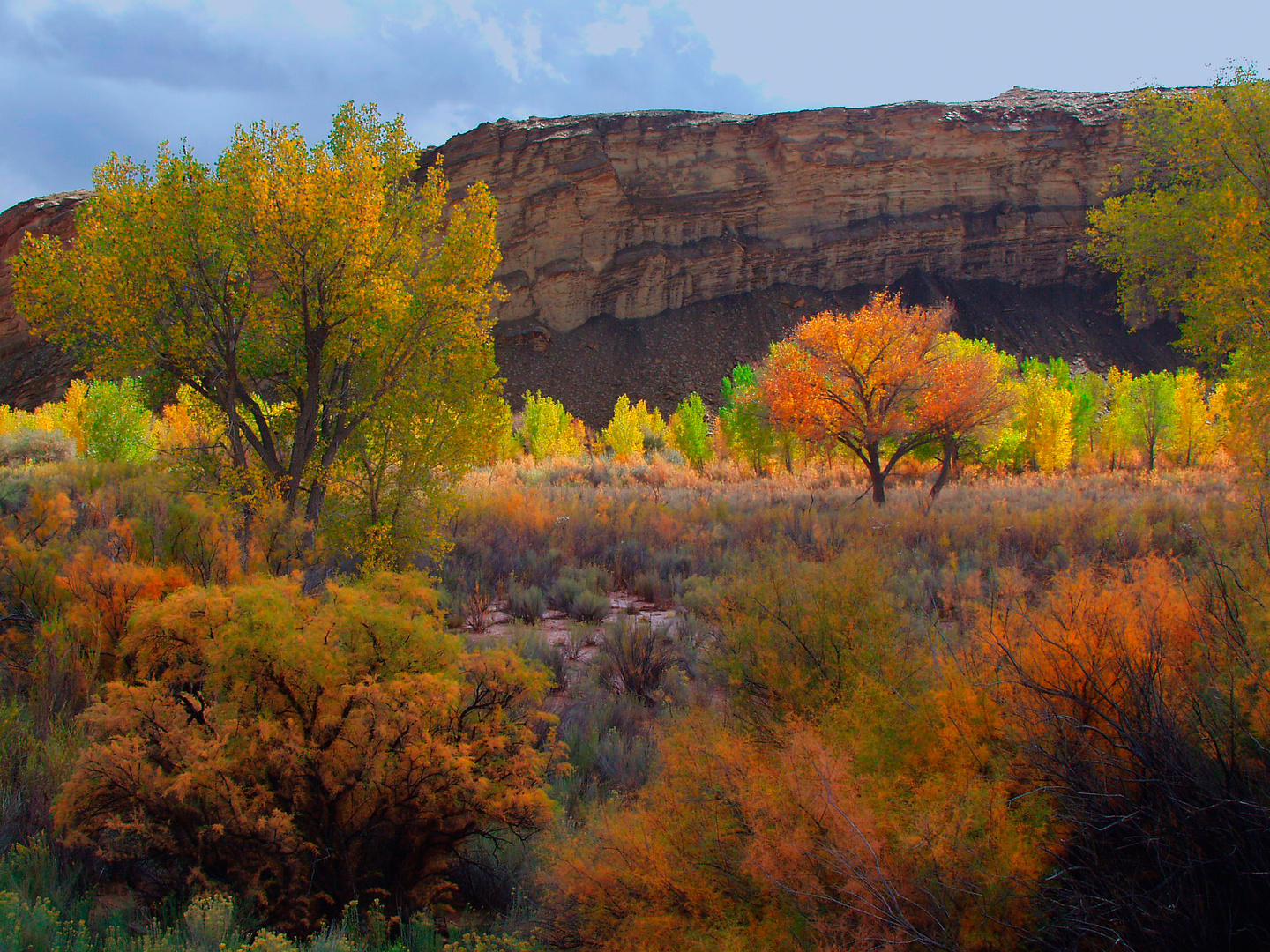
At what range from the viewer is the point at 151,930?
7.61 feet

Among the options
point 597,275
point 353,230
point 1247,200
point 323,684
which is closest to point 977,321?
point 597,275

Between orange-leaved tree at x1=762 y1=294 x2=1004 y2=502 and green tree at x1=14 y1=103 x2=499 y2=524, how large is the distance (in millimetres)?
11459

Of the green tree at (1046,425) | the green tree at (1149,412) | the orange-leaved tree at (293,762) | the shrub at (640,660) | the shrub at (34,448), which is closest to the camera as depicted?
the orange-leaved tree at (293,762)

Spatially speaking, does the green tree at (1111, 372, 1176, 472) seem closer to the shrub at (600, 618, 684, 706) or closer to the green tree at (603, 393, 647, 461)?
the green tree at (603, 393, 647, 461)

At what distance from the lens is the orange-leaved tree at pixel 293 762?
8.66 ft

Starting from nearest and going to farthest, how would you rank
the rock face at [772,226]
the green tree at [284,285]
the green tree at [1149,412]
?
the green tree at [284,285]
the green tree at [1149,412]
the rock face at [772,226]

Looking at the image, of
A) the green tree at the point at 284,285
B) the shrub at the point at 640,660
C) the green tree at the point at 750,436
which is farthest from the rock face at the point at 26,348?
the shrub at the point at 640,660

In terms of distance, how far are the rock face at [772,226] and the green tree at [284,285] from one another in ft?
168

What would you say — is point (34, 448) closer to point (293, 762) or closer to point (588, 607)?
point (588, 607)

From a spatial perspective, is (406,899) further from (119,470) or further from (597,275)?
(597,275)

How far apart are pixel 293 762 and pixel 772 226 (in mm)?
66845

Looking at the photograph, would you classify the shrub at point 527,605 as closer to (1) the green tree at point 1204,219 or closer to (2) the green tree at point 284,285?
(2) the green tree at point 284,285

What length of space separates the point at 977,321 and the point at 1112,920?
2689 inches

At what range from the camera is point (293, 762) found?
2754mm
